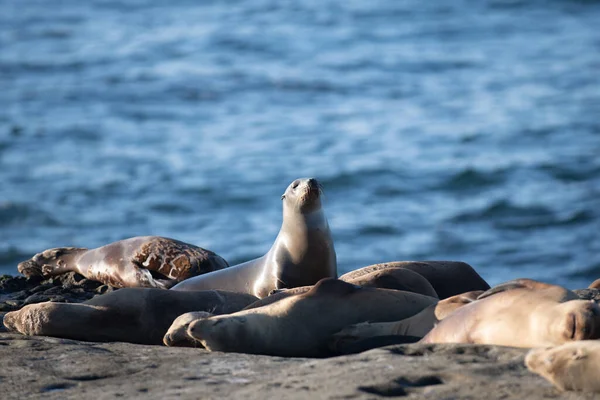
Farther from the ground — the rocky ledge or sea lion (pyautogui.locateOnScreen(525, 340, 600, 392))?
sea lion (pyautogui.locateOnScreen(525, 340, 600, 392))

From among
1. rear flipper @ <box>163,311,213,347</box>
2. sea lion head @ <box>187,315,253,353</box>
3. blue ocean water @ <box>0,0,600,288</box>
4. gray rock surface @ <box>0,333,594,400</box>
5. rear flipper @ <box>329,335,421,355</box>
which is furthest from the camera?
blue ocean water @ <box>0,0,600,288</box>

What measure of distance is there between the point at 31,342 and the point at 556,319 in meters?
2.60

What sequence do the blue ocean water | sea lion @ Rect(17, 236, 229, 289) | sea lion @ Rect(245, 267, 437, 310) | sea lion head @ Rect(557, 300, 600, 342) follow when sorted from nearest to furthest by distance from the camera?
1. sea lion head @ Rect(557, 300, 600, 342)
2. sea lion @ Rect(245, 267, 437, 310)
3. sea lion @ Rect(17, 236, 229, 289)
4. the blue ocean water

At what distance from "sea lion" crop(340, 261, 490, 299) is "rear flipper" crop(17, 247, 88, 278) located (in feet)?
8.57

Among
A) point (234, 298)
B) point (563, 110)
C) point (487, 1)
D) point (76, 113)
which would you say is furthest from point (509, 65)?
point (234, 298)

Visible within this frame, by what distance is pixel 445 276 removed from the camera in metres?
7.11

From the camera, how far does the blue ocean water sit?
53.2ft

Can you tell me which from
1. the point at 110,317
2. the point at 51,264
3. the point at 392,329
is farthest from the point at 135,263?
the point at 392,329

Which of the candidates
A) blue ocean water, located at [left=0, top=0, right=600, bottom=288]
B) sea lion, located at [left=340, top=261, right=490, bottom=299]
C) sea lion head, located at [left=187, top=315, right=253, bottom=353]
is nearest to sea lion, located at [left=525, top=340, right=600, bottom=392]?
sea lion head, located at [left=187, top=315, right=253, bottom=353]

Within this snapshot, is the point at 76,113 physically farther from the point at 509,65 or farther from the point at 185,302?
the point at 185,302

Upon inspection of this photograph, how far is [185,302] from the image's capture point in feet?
20.8

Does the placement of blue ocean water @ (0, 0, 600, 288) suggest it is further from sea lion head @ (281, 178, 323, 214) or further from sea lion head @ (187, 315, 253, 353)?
sea lion head @ (187, 315, 253, 353)

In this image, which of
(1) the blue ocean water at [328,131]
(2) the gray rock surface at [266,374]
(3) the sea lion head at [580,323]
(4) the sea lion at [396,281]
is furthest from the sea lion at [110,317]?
(1) the blue ocean water at [328,131]

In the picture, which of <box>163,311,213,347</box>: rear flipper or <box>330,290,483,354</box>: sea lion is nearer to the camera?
<box>330,290,483,354</box>: sea lion
